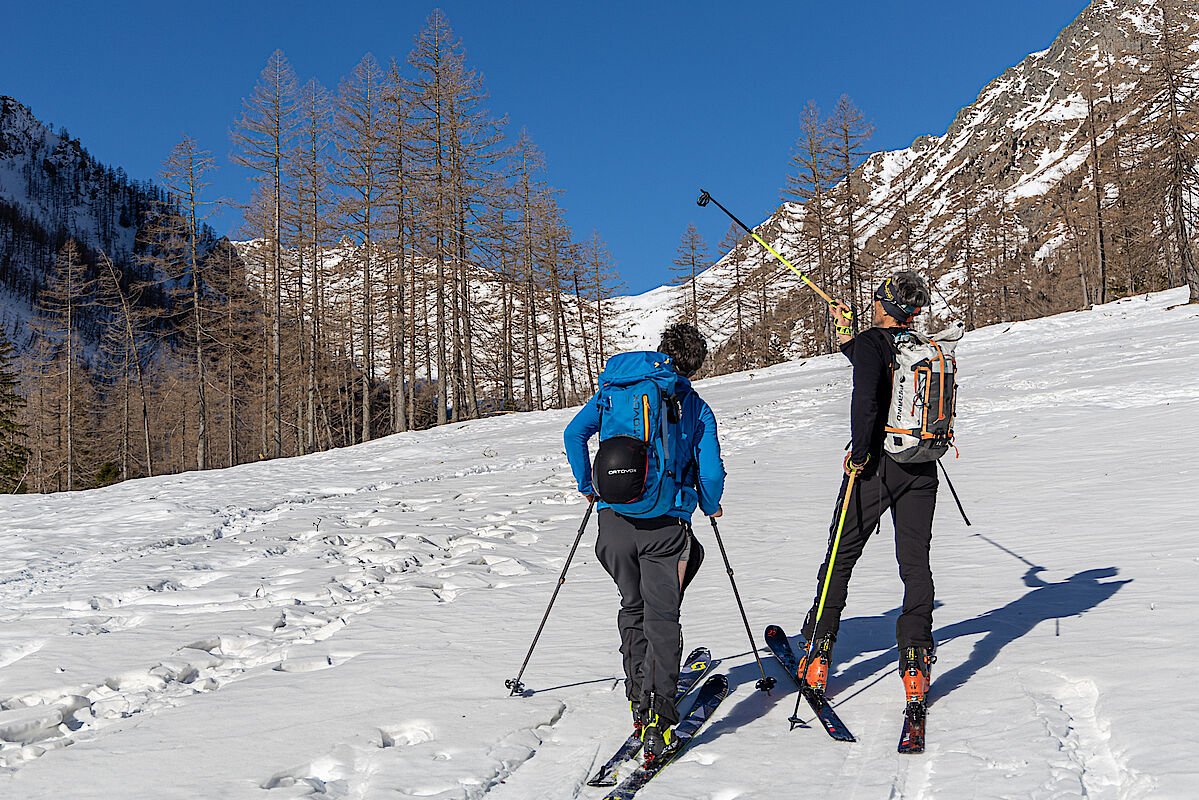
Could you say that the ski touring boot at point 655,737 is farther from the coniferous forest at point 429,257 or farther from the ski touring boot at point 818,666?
the coniferous forest at point 429,257

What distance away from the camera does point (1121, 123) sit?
39.5 meters

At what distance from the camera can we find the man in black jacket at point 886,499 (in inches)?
155

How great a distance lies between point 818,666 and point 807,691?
0.15 meters

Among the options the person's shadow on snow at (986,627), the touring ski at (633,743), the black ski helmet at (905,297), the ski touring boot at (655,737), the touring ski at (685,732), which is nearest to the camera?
the touring ski at (685,732)

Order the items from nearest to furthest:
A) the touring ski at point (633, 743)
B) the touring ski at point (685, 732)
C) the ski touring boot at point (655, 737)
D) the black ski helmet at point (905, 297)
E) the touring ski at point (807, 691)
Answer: the touring ski at point (685, 732)
the touring ski at point (633, 743)
the ski touring boot at point (655, 737)
the touring ski at point (807, 691)
the black ski helmet at point (905, 297)

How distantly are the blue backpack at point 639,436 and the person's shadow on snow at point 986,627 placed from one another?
1809 millimetres

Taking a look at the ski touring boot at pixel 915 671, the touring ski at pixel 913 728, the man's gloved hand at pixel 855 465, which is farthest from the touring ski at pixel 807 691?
the man's gloved hand at pixel 855 465

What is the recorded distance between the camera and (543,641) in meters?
5.77

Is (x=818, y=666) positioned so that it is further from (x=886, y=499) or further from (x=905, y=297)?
(x=905, y=297)

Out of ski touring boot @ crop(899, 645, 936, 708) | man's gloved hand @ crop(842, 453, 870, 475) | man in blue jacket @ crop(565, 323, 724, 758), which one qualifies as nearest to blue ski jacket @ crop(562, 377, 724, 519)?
man in blue jacket @ crop(565, 323, 724, 758)

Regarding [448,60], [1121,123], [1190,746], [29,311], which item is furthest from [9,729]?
[29,311]

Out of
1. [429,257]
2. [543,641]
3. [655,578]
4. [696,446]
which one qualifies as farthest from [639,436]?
[429,257]

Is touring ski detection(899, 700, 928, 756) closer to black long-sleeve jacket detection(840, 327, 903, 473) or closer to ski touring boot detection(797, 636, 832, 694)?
ski touring boot detection(797, 636, 832, 694)

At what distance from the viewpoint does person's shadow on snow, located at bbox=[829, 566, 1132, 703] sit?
4.53m
